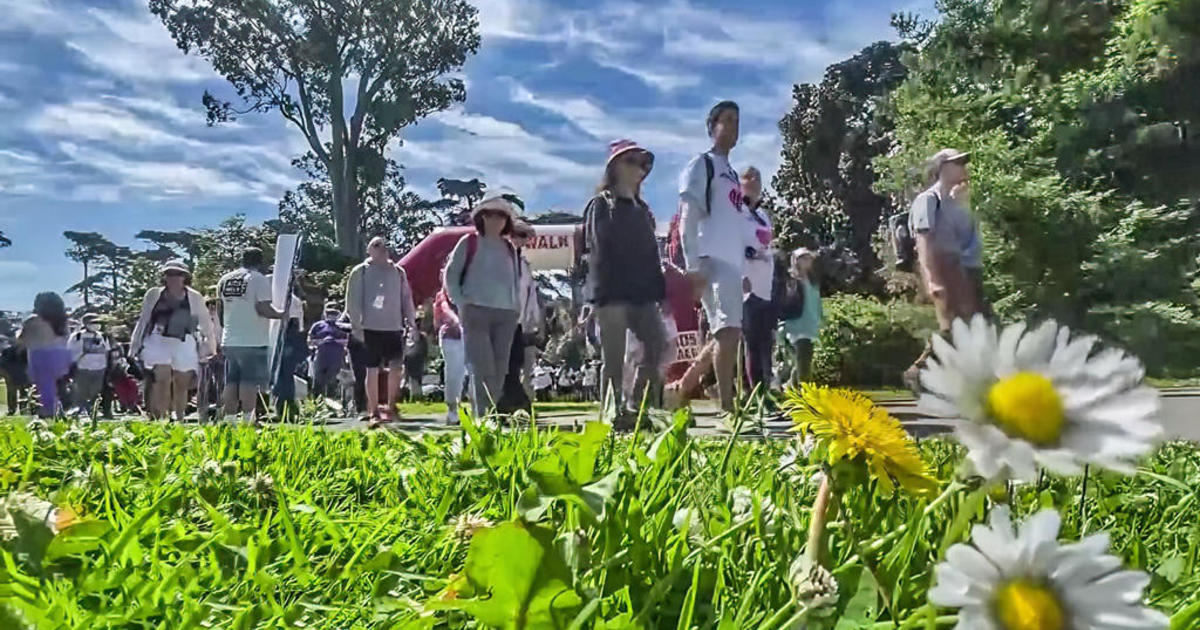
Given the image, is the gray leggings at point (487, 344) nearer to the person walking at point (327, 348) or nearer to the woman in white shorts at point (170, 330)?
the woman in white shorts at point (170, 330)

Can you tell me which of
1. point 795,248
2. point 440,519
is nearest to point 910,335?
point 795,248

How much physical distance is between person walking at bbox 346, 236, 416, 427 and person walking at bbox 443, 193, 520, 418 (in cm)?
143

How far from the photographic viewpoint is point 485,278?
472 cm

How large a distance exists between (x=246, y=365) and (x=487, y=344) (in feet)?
6.71

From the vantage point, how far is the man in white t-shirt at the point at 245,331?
20.2 feet

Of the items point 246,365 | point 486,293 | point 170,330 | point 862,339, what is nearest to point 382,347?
point 246,365

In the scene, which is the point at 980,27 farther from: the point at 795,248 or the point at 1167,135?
the point at 795,248

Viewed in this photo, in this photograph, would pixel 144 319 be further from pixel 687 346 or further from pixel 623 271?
pixel 623 271

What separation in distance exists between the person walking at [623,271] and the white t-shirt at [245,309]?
2.43 meters

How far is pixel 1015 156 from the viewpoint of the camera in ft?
16.6

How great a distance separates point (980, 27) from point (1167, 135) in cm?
90

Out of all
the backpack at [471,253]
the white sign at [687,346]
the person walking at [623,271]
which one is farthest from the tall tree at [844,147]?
the white sign at [687,346]

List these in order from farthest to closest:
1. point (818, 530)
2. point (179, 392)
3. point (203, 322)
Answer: point (179, 392) < point (203, 322) < point (818, 530)

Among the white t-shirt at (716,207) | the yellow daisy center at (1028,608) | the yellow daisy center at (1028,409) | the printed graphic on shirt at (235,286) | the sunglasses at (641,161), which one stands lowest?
the yellow daisy center at (1028,608)
